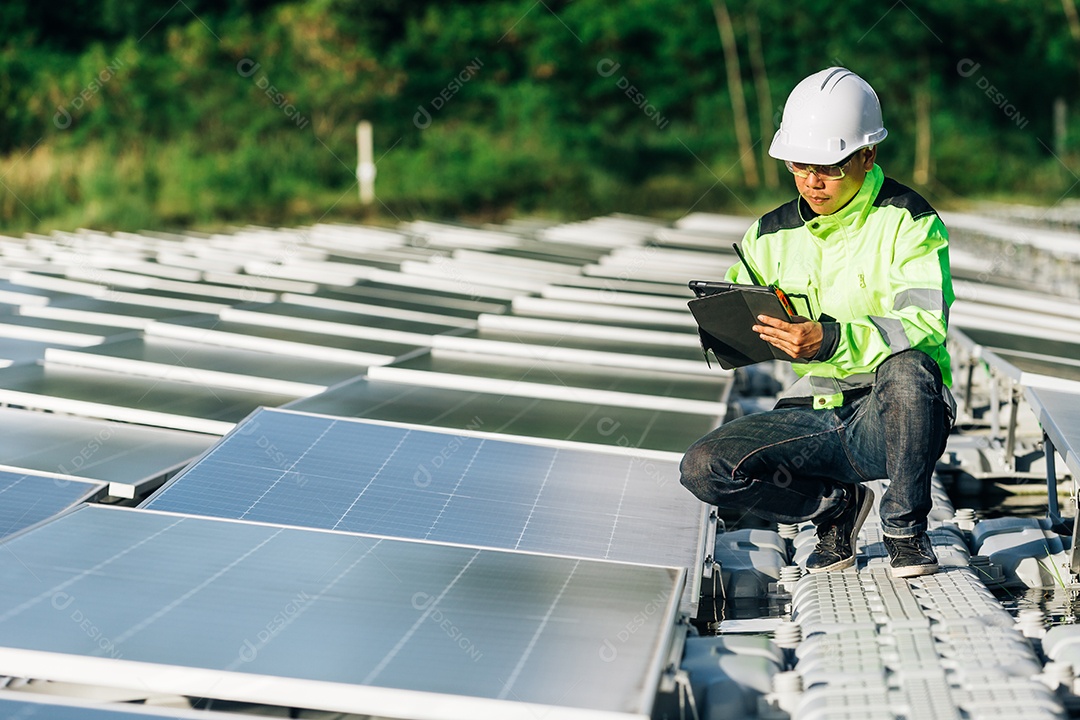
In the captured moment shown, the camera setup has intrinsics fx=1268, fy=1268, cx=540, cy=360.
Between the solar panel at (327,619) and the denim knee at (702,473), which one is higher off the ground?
the denim knee at (702,473)

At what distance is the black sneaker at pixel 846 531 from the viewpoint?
498 centimetres

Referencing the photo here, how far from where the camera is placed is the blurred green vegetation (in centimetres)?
3569

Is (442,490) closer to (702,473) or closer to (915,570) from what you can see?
(702,473)

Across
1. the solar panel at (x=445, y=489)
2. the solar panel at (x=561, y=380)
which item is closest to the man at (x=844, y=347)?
the solar panel at (x=445, y=489)

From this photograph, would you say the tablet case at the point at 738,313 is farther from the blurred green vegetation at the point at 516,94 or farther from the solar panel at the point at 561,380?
the blurred green vegetation at the point at 516,94

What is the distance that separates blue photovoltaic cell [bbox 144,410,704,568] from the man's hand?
3.15 feet

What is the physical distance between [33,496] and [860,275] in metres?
3.43

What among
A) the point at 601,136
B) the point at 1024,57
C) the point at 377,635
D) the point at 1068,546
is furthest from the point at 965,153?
the point at 377,635

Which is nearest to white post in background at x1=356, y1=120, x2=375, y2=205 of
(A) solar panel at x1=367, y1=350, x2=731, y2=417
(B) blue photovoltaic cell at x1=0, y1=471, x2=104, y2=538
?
(A) solar panel at x1=367, y1=350, x2=731, y2=417

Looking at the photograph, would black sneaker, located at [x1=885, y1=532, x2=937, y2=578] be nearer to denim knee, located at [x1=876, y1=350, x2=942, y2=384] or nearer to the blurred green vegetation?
denim knee, located at [x1=876, y1=350, x2=942, y2=384]

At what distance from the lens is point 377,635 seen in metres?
3.75

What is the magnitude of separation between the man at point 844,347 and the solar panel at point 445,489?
0.44 metres

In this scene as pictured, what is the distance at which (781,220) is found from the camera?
16.1 feet

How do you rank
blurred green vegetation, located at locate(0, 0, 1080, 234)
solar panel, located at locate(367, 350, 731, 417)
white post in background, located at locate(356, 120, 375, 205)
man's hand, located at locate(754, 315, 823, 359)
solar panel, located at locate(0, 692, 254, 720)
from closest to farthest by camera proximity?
solar panel, located at locate(0, 692, 254, 720) < man's hand, located at locate(754, 315, 823, 359) < solar panel, located at locate(367, 350, 731, 417) < white post in background, located at locate(356, 120, 375, 205) < blurred green vegetation, located at locate(0, 0, 1080, 234)
